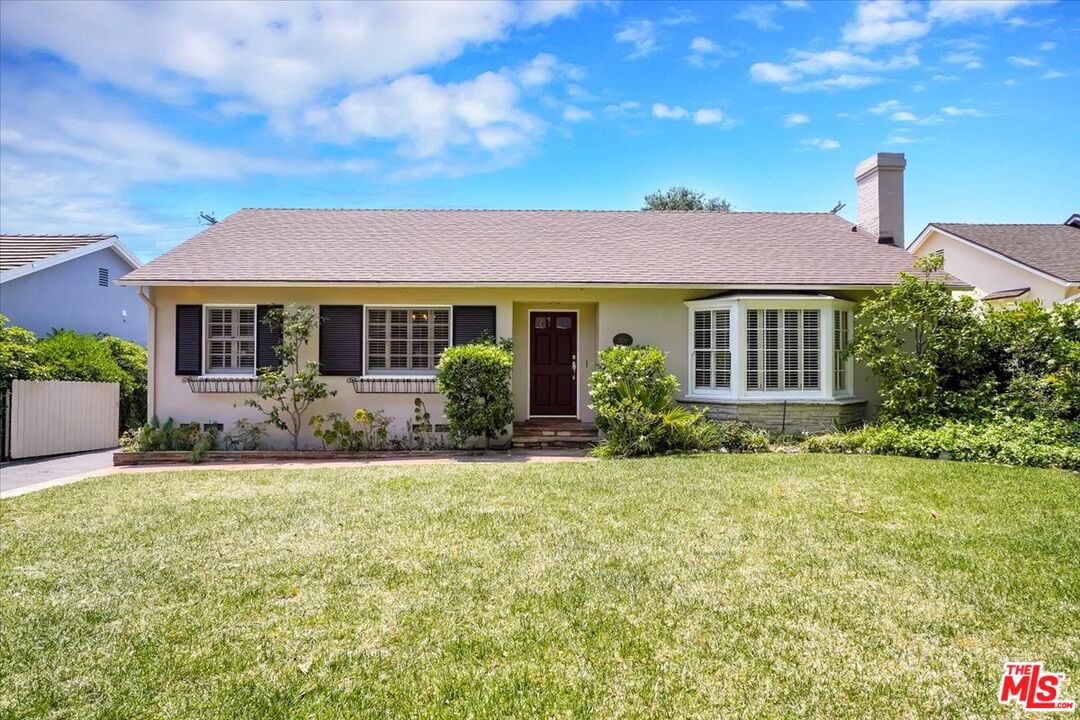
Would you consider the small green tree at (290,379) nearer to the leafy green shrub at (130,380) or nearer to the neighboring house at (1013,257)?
the leafy green shrub at (130,380)

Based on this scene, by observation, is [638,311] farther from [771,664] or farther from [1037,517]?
[771,664]

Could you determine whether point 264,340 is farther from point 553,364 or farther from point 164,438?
point 553,364

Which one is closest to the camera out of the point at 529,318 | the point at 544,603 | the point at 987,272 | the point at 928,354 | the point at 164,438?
the point at 544,603

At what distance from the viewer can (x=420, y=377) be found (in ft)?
37.0

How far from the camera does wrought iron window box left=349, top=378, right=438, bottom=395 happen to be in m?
11.2

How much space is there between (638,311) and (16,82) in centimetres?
1125

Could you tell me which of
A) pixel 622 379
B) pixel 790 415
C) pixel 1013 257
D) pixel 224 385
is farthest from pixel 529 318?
pixel 1013 257

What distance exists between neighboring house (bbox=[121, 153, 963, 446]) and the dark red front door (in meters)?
0.03

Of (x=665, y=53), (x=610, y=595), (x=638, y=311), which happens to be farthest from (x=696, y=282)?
(x=610, y=595)

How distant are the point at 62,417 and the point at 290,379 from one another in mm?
4878

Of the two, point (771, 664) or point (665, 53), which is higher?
point (665, 53)

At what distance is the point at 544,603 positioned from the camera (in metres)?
3.86

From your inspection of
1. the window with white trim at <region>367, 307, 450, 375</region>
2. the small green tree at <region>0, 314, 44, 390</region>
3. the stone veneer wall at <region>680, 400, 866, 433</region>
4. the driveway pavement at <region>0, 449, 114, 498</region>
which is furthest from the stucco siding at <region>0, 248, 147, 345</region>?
the stone veneer wall at <region>680, 400, 866, 433</region>

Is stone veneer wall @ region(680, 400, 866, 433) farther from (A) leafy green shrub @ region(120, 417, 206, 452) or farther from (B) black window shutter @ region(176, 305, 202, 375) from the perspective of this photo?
(B) black window shutter @ region(176, 305, 202, 375)
